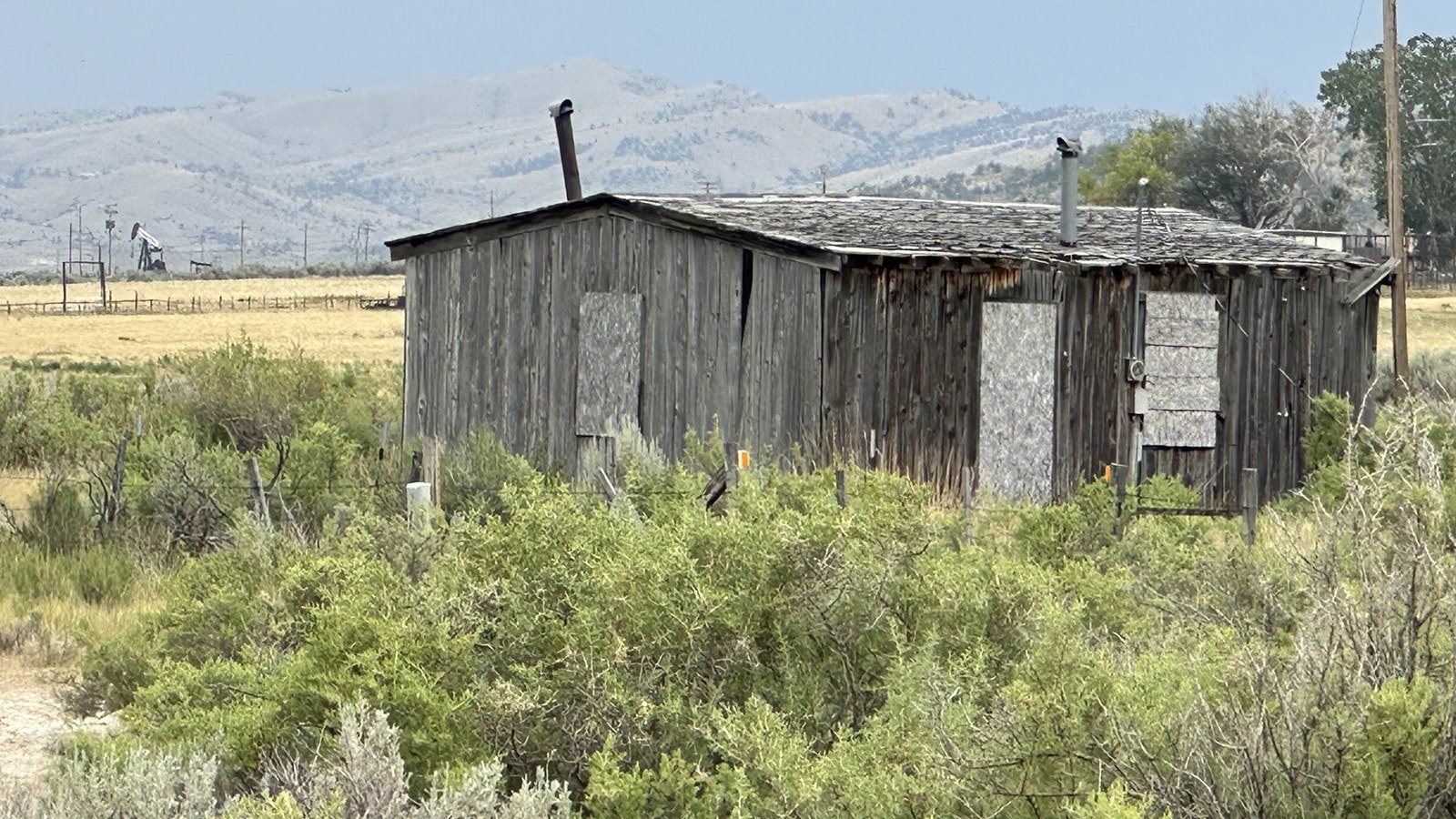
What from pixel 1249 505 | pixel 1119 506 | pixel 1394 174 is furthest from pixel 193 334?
pixel 1249 505

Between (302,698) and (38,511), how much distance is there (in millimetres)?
7532

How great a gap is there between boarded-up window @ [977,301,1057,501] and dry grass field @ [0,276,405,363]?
29.7m

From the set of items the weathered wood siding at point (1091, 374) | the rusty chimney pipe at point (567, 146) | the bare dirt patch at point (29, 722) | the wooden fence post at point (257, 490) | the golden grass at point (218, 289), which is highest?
the rusty chimney pipe at point (567, 146)

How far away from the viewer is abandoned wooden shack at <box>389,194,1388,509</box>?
14.5 metres

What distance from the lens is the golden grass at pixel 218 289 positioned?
86.8 meters

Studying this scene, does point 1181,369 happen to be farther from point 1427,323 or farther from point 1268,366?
point 1427,323

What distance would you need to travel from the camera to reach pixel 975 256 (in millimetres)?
14422

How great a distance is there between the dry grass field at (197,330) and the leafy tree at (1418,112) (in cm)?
3545

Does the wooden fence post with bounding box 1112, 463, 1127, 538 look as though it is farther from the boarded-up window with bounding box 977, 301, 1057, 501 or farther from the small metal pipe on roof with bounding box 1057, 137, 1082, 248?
the small metal pipe on roof with bounding box 1057, 137, 1082, 248

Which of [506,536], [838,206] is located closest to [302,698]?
[506,536]

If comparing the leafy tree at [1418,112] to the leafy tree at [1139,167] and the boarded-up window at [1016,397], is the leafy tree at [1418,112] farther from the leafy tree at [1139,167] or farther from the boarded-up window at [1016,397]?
the boarded-up window at [1016,397]

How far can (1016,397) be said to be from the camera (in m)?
15.1

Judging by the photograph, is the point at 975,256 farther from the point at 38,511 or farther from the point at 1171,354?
the point at 38,511

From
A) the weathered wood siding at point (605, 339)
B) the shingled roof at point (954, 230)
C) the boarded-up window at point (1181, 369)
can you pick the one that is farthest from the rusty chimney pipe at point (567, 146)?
the boarded-up window at point (1181, 369)
